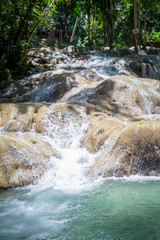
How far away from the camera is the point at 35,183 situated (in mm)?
5207

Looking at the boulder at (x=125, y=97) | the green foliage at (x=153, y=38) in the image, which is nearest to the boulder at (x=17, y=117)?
the boulder at (x=125, y=97)

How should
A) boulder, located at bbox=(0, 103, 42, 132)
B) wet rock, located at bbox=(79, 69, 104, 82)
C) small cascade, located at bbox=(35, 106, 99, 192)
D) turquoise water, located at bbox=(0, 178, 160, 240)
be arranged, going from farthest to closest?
wet rock, located at bbox=(79, 69, 104, 82) → boulder, located at bbox=(0, 103, 42, 132) → small cascade, located at bbox=(35, 106, 99, 192) → turquoise water, located at bbox=(0, 178, 160, 240)

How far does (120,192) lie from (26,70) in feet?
35.9

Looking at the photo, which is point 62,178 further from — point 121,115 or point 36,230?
point 121,115

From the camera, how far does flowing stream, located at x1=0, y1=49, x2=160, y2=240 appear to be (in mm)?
3076

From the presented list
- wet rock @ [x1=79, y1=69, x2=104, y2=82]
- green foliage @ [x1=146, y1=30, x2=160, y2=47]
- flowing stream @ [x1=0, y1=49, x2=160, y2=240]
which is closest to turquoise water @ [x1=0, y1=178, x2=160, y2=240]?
flowing stream @ [x1=0, y1=49, x2=160, y2=240]

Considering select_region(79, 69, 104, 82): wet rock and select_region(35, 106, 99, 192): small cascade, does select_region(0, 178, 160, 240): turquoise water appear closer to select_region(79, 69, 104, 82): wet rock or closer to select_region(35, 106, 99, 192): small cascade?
select_region(35, 106, 99, 192): small cascade

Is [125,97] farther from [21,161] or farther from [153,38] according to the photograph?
[153,38]

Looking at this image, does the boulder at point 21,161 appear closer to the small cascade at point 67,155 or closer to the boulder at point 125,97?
the small cascade at point 67,155

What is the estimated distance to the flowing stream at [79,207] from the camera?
10.1 feet

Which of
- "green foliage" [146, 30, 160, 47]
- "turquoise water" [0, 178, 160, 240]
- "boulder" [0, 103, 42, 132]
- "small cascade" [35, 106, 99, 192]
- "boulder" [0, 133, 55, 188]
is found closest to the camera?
"turquoise water" [0, 178, 160, 240]

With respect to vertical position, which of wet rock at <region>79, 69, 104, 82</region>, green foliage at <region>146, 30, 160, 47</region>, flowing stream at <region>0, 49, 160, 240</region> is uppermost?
green foliage at <region>146, 30, 160, 47</region>

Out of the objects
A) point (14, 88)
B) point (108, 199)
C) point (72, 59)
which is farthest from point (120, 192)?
point (72, 59)

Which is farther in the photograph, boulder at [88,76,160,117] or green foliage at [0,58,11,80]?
green foliage at [0,58,11,80]
